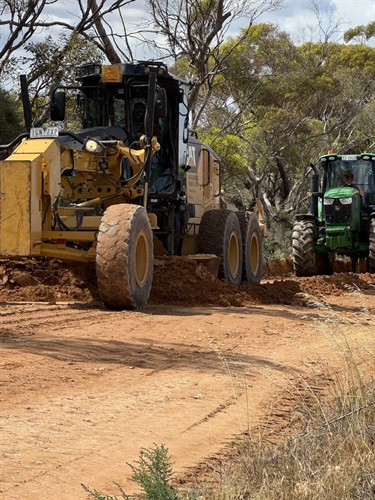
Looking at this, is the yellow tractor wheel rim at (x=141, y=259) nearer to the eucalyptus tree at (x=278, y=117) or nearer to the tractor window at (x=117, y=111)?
the tractor window at (x=117, y=111)

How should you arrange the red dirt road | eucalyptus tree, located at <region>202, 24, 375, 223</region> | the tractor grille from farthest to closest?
1. eucalyptus tree, located at <region>202, 24, 375, 223</region>
2. the tractor grille
3. the red dirt road

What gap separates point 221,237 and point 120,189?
111 inches

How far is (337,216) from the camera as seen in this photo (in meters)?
22.0

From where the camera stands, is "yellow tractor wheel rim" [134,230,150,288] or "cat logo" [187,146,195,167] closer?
"yellow tractor wheel rim" [134,230,150,288]

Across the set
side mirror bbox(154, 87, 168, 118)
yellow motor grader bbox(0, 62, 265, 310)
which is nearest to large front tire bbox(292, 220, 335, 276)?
yellow motor grader bbox(0, 62, 265, 310)

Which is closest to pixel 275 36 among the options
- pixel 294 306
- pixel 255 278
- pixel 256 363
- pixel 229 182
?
pixel 229 182

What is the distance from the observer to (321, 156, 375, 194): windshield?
22.8m

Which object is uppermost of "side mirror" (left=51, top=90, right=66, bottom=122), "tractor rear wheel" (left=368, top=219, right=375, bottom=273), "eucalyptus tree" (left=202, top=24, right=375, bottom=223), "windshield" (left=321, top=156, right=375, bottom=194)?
"eucalyptus tree" (left=202, top=24, right=375, bottom=223)

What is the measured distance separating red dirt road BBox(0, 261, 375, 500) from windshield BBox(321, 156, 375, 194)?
8687 millimetres

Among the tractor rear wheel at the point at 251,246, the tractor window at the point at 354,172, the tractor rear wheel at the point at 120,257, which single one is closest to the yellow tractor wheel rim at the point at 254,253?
the tractor rear wheel at the point at 251,246

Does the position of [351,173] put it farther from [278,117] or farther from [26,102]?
[278,117]

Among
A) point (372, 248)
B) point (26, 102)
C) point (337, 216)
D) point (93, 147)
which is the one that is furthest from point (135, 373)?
point (337, 216)

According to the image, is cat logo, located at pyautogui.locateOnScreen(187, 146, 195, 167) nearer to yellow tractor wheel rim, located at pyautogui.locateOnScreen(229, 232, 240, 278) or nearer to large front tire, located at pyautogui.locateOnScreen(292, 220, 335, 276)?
yellow tractor wheel rim, located at pyautogui.locateOnScreen(229, 232, 240, 278)

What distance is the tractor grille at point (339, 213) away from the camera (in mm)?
21906
